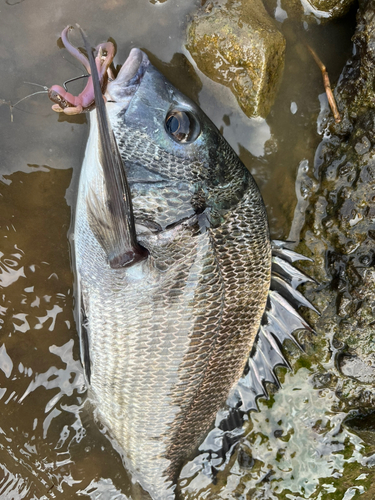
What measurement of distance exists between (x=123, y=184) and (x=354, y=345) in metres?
2.19

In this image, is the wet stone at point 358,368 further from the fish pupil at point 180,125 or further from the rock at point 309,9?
the rock at point 309,9

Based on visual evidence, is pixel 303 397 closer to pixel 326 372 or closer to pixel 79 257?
pixel 326 372

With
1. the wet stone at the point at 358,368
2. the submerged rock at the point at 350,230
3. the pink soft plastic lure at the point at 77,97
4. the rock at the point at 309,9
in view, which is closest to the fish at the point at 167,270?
the pink soft plastic lure at the point at 77,97

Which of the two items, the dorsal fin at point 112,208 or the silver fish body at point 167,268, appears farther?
the silver fish body at point 167,268

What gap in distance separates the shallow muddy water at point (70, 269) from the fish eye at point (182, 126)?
1.69ft

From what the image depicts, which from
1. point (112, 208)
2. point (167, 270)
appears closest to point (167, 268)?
point (167, 270)

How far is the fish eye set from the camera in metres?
2.21

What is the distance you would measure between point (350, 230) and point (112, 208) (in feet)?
5.90

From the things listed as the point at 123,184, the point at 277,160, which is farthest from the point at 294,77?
the point at 123,184

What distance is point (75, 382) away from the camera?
2.82m

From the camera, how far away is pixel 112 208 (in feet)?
6.64

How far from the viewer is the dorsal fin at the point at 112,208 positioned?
173 cm

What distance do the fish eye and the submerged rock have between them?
1.18 meters

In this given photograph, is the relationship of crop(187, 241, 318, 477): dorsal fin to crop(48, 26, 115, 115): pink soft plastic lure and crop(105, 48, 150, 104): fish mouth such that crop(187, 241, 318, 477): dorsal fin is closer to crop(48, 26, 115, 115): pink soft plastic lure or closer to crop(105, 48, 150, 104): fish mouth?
crop(105, 48, 150, 104): fish mouth
